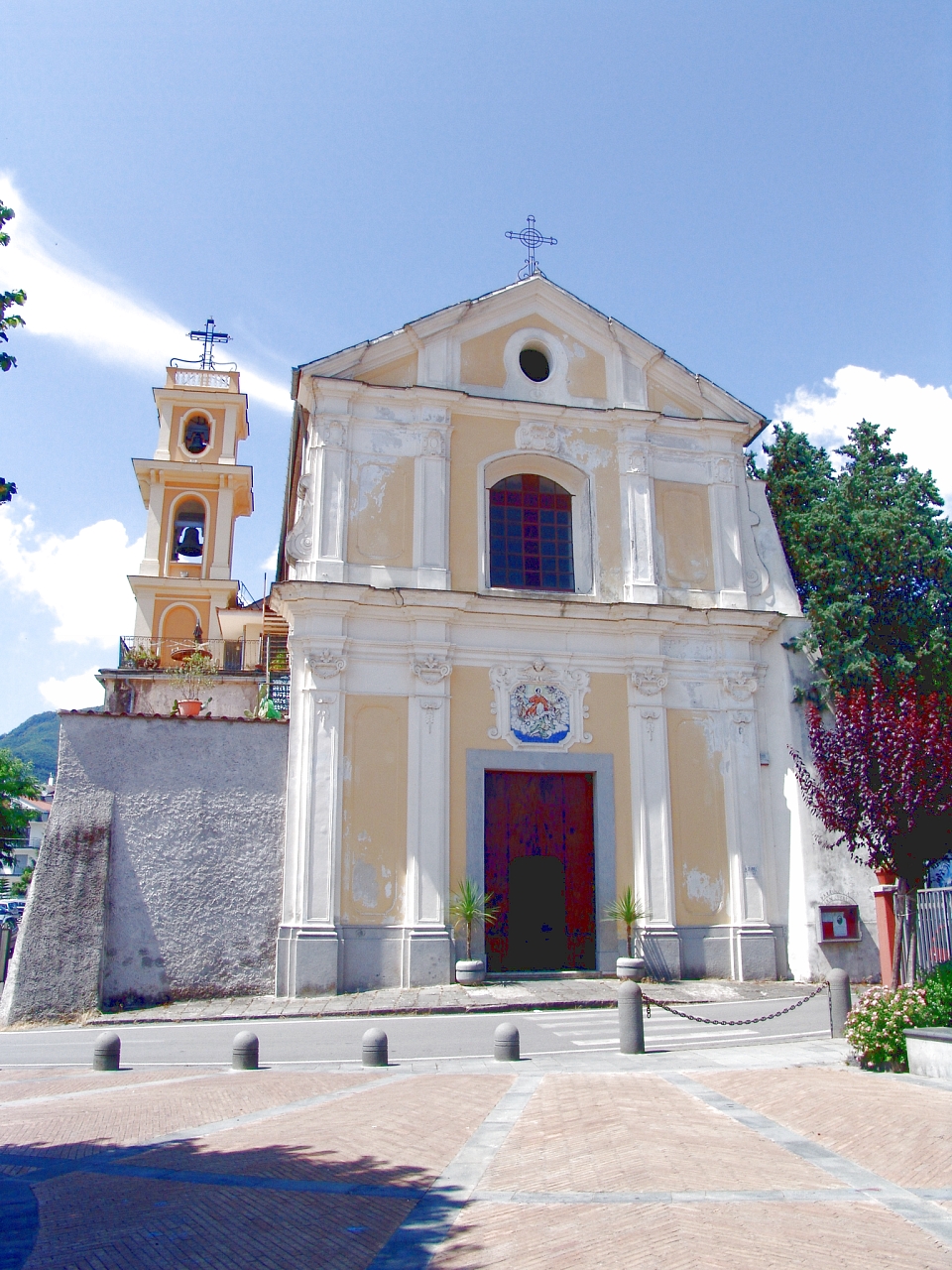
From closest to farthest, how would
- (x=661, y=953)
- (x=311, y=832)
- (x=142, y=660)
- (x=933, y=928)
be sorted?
(x=933, y=928), (x=311, y=832), (x=661, y=953), (x=142, y=660)

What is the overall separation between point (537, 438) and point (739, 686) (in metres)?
5.81

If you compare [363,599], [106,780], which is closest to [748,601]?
[363,599]

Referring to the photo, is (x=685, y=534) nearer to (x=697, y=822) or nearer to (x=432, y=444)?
(x=432, y=444)

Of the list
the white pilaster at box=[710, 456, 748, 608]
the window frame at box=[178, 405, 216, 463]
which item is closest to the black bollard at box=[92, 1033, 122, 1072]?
the white pilaster at box=[710, 456, 748, 608]

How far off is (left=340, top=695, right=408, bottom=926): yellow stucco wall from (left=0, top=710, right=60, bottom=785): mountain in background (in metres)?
145

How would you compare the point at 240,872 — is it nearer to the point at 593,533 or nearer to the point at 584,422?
the point at 593,533

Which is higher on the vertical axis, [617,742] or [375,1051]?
[617,742]

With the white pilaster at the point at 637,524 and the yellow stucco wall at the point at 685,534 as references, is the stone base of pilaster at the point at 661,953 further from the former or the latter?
the yellow stucco wall at the point at 685,534

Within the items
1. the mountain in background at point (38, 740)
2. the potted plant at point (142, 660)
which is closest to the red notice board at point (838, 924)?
the potted plant at point (142, 660)

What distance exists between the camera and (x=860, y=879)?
Answer: 1650cm

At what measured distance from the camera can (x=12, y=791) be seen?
145 ft

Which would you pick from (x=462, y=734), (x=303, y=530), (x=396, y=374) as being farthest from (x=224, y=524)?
(x=462, y=734)

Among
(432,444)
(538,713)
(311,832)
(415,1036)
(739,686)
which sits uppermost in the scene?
(432,444)

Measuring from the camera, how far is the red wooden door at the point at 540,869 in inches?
637
